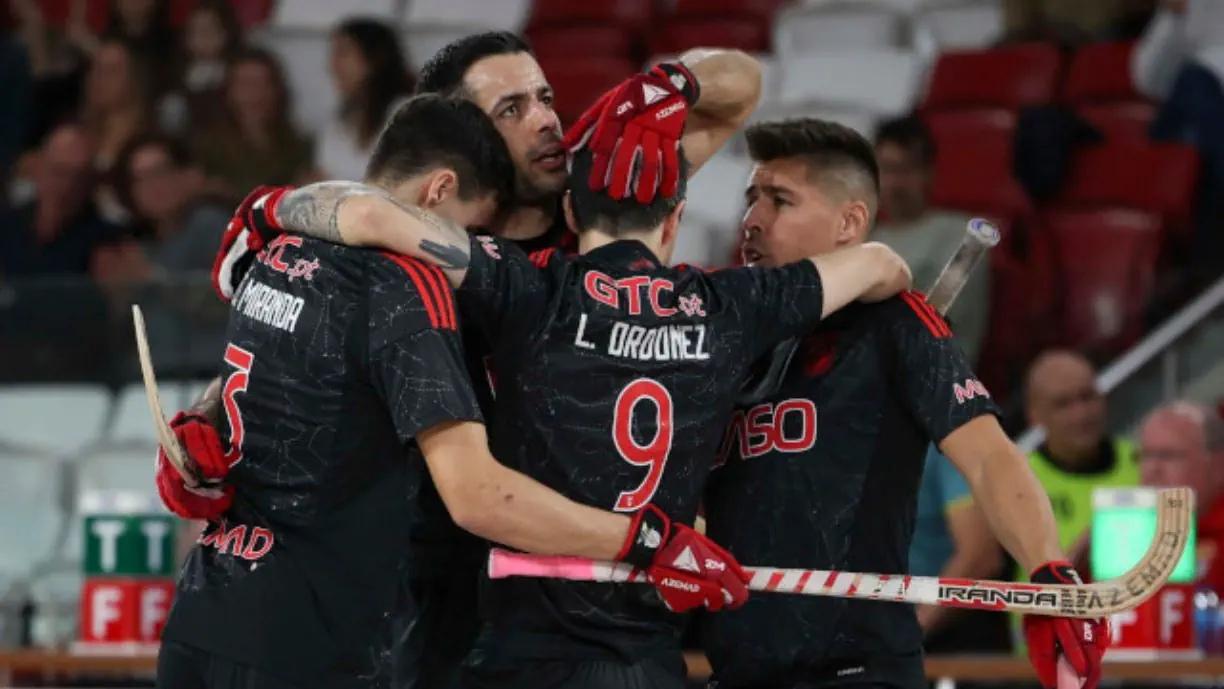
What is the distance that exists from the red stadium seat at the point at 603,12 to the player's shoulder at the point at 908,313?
563cm

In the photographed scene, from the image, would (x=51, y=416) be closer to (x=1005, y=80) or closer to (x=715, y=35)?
(x=715, y=35)

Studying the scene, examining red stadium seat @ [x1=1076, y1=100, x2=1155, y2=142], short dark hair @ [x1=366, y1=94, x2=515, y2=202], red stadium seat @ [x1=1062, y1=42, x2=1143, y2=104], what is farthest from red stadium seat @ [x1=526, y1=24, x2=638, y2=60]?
short dark hair @ [x1=366, y1=94, x2=515, y2=202]

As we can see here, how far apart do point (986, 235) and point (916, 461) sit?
440 millimetres

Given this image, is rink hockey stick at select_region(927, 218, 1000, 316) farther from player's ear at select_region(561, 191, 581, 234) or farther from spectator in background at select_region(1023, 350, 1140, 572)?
spectator in background at select_region(1023, 350, 1140, 572)

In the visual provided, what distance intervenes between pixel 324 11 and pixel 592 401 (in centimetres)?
651

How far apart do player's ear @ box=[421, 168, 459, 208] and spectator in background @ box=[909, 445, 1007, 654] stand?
2.43 metres

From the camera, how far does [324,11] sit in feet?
30.9

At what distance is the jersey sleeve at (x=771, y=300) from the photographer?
340 centimetres

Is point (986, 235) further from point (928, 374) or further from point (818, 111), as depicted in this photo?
point (818, 111)

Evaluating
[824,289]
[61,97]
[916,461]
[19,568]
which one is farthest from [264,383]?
[61,97]

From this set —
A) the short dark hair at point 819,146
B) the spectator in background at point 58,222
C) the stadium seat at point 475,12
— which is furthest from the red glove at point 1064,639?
the stadium seat at point 475,12

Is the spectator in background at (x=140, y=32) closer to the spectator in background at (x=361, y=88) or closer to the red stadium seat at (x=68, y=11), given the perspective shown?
the red stadium seat at (x=68, y=11)

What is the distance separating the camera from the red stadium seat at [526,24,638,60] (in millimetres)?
9016

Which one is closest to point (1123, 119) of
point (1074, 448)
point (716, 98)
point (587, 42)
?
point (1074, 448)
